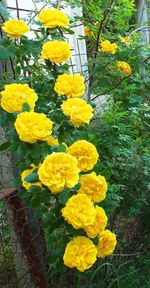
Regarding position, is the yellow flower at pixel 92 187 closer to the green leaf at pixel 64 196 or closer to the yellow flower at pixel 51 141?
the green leaf at pixel 64 196

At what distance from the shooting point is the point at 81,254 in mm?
1404

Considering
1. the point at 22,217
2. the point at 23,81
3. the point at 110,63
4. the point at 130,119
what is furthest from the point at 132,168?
the point at 23,81

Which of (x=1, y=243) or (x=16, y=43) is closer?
(x=16, y=43)

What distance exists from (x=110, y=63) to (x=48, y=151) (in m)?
1.38

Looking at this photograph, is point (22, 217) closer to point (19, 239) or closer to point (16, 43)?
point (19, 239)

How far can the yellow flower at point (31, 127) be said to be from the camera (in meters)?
1.30

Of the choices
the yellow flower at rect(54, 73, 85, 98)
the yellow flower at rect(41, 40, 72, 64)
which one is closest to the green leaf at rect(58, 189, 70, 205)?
the yellow flower at rect(54, 73, 85, 98)

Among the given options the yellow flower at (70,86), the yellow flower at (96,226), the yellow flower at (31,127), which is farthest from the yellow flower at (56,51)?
the yellow flower at (96,226)

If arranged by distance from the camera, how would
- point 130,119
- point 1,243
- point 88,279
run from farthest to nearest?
1. point 130,119
2. point 88,279
3. point 1,243

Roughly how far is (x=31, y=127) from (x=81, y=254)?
489mm

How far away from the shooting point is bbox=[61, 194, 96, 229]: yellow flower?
1.32 m

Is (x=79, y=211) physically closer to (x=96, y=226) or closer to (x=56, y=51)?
(x=96, y=226)

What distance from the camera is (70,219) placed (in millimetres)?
1329

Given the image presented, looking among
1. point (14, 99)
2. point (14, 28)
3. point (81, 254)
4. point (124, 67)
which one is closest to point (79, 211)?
point (81, 254)
